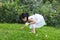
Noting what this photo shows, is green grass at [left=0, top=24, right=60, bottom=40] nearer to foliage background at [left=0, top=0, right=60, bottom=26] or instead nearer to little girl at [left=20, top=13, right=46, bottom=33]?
little girl at [left=20, top=13, right=46, bottom=33]

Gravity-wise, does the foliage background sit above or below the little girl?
below

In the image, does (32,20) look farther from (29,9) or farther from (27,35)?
(29,9)

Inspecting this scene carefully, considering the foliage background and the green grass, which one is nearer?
the green grass

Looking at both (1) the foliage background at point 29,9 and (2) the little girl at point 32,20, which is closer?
(2) the little girl at point 32,20

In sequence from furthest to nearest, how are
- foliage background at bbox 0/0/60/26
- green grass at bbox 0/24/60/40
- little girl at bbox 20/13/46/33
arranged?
1. foliage background at bbox 0/0/60/26
2. little girl at bbox 20/13/46/33
3. green grass at bbox 0/24/60/40

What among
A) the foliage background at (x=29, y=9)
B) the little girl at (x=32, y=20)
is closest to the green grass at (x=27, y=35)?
the little girl at (x=32, y=20)

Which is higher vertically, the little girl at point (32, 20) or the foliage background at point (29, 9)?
the little girl at point (32, 20)

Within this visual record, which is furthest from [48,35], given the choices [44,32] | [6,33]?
[6,33]

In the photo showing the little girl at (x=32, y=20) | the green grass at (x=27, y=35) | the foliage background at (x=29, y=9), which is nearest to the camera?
the green grass at (x=27, y=35)

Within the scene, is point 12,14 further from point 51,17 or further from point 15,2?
point 51,17

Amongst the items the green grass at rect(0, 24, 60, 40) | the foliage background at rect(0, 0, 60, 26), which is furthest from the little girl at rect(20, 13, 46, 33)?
the foliage background at rect(0, 0, 60, 26)

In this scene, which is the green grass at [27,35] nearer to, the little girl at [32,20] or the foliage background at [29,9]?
the little girl at [32,20]

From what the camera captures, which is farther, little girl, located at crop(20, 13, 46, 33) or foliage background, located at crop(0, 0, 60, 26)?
foliage background, located at crop(0, 0, 60, 26)

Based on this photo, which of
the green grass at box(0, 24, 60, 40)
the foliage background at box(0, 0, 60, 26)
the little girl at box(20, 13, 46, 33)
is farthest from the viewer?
the foliage background at box(0, 0, 60, 26)
